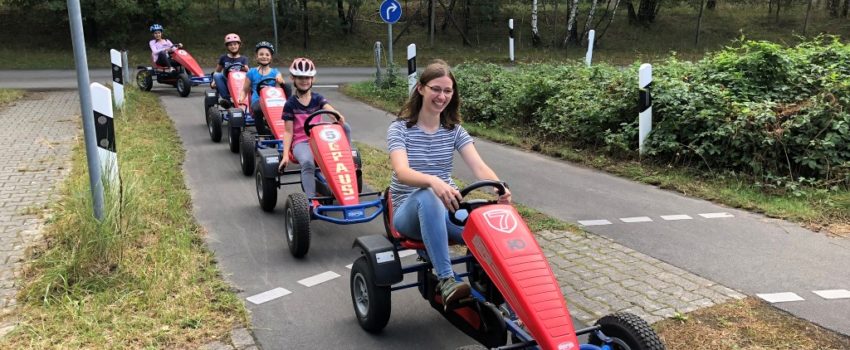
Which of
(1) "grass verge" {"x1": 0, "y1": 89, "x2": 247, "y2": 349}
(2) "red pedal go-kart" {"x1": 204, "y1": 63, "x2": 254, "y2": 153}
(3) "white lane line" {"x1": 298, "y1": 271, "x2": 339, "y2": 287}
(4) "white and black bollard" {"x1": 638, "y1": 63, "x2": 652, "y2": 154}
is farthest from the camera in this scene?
(2) "red pedal go-kart" {"x1": 204, "y1": 63, "x2": 254, "y2": 153}

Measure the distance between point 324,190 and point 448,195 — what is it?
286 centimetres

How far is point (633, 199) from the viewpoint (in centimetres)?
654

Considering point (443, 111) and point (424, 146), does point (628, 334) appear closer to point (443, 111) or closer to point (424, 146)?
point (424, 146)

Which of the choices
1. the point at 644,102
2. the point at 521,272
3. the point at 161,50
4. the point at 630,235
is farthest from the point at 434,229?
the point at 161,50

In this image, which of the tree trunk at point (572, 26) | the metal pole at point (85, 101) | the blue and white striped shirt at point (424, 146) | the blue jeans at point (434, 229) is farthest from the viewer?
the tree trunk at point (572, 26)

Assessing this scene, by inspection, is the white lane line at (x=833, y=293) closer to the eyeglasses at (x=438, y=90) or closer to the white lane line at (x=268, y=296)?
the eyeglasses at (x=438, y=90)

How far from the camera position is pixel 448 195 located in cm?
331

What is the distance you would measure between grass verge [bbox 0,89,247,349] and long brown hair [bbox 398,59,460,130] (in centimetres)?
161

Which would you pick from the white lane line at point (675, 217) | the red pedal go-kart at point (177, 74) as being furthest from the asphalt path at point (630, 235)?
the red pedal go-kart at point (177, 74)

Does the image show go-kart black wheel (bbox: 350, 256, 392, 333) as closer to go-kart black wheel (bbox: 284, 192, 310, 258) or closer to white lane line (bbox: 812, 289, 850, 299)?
go-kart black wheel (bbox: 284, 192, 310, 258)

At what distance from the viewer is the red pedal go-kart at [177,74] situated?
14.9 m

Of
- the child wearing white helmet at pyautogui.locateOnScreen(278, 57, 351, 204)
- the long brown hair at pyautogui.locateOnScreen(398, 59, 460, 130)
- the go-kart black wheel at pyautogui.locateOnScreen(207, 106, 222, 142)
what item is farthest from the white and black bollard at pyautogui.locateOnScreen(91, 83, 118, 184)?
the go-kart black wheel at pyautogui.locateOnScreen(207, 106, 222, 142)

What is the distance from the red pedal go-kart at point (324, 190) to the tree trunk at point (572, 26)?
20750mm

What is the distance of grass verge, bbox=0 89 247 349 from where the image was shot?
3625 mm
